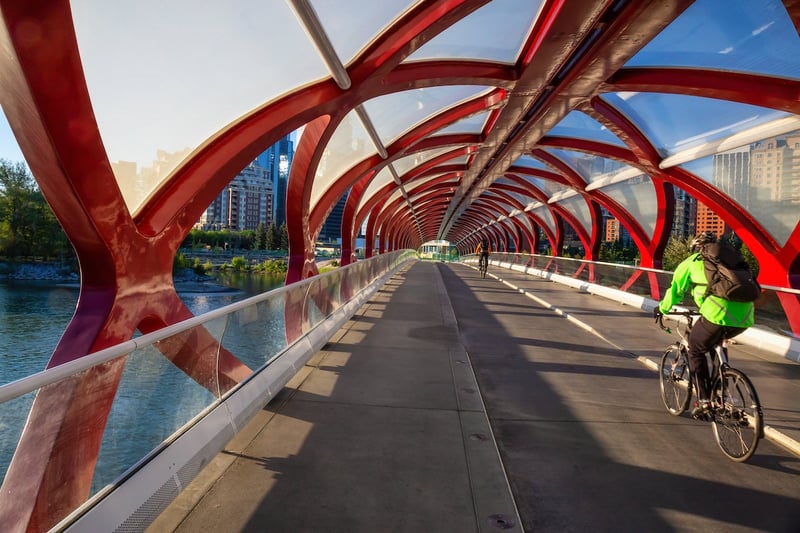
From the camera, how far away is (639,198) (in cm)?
2292

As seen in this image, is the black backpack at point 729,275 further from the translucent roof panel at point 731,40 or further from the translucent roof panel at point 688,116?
the translucent roof panel at point 688,116

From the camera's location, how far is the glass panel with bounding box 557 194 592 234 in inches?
1155

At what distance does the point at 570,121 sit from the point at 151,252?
13.7 m

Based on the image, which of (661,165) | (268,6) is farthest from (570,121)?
(268,6)

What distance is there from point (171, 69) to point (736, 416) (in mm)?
6633

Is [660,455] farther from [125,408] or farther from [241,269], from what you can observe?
[241,269]

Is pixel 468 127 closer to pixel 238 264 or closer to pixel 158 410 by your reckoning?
pixel 158 410

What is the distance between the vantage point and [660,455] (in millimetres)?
3896

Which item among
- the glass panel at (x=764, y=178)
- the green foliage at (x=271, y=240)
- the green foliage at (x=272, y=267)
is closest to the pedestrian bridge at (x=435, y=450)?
the glass panel at (x=764, y=178)

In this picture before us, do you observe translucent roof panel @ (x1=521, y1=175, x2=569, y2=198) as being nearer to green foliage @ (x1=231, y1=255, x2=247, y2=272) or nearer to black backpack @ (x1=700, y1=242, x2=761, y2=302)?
black backpack @ (x1=700, y1=242, x2=761, y2=302)

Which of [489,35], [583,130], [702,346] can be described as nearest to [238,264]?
[583,130]

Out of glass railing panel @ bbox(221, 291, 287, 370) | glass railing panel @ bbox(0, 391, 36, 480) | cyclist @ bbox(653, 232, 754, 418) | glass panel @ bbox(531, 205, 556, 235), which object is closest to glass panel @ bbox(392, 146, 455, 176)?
glass railing panel @ bbox(221, 291, 287, 370)

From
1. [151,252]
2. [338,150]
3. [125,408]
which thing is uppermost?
[338,150]

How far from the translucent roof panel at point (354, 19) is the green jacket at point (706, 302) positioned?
5083 millimetres
